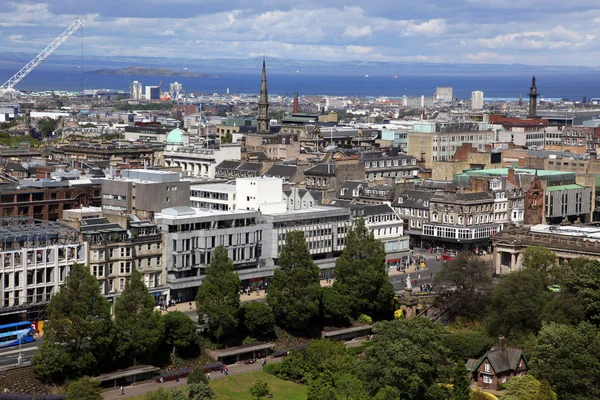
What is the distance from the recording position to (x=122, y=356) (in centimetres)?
7706

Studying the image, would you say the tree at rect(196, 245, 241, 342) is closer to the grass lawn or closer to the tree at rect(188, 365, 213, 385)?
the grass lawn

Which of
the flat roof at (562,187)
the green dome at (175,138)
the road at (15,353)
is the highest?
the green dome at (175,138)

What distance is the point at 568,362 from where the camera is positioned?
74.6 metres

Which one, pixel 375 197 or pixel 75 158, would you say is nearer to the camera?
pixel 375 197

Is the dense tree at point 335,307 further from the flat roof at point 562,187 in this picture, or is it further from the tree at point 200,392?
the flat roof at point 562,187

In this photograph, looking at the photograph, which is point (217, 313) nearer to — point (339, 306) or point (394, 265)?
point (339, 306)

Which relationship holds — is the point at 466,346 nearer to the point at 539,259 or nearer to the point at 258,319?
the point at 258,319

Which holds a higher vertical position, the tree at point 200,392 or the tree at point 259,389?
the tree at point 200,392

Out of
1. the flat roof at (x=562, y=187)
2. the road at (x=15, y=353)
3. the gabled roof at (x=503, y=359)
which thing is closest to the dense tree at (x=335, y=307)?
the gabled roof at (x=503, y=359)

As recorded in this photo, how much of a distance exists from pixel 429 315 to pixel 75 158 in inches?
2684

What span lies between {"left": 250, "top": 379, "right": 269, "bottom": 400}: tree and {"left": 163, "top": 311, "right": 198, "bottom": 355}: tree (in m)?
7.43

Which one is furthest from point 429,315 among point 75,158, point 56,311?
point 75,158

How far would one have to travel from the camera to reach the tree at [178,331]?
261 feet

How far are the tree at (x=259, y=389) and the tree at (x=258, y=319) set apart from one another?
393 inches
